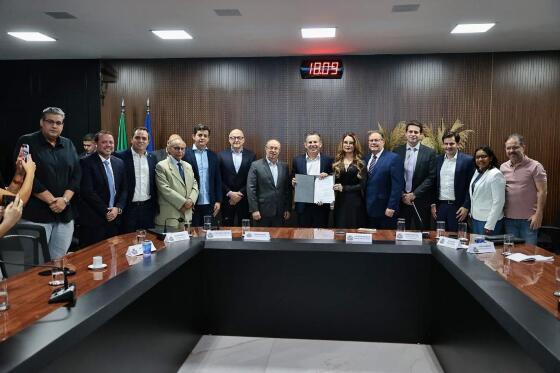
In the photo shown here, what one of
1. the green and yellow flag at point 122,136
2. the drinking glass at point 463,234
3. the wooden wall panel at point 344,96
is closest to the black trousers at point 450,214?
the drinking glass at point 463,234

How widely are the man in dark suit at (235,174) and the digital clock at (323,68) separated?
2074mm

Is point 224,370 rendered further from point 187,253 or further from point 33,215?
point 33,215

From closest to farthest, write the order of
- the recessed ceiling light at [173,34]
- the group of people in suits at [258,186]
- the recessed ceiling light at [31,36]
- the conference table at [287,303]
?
the conference table at [287,303] → the group of people in suits at [258,186] → the recessed ceiling light at [173,34] → the recessed ceiling light at [31,36]

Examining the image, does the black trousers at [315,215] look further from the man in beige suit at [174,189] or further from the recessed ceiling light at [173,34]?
the recessed ceiling light at [173,34]

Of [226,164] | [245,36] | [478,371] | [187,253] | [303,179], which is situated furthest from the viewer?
[245,36]

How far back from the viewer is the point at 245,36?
5488 mm

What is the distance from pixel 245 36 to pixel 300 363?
4123 millimetres

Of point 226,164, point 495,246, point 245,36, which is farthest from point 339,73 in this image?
point 495,246

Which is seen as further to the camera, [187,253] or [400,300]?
[400,300]

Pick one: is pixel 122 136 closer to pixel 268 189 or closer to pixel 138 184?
pixel 138 184

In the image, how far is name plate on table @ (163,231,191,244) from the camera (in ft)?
9.30

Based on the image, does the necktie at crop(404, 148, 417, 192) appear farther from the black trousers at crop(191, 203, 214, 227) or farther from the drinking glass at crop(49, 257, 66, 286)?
the drinking glass at crop(49, 257, 66, 286)

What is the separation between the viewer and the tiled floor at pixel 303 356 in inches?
106

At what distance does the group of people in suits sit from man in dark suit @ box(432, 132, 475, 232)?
0.03 ft
